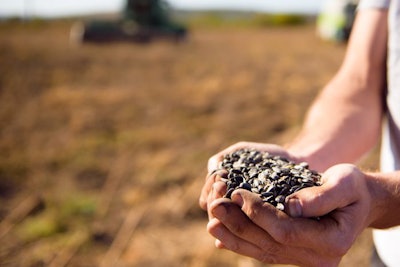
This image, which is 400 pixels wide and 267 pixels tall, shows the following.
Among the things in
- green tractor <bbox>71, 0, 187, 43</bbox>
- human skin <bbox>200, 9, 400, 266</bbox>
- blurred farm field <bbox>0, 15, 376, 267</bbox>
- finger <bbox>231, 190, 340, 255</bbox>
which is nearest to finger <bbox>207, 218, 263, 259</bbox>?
human skin <bbox>200, 9, 400, 266</bbox>

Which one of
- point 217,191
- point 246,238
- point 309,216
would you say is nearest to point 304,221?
point 309,216

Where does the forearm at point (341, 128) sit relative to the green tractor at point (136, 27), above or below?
above

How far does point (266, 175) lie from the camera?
1.61 m

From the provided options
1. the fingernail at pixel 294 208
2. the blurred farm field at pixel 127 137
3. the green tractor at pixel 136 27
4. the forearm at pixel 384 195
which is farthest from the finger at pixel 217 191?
the green tractor at pixel 136 27

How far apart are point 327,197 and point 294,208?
96mm

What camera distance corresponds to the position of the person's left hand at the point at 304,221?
1.31m

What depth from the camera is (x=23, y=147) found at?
20.0 feet

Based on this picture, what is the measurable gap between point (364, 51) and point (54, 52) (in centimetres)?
1124

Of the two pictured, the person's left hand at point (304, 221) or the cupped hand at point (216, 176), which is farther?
the cupped hand at point (216, 176)

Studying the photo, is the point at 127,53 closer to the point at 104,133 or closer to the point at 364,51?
the point at 104,133

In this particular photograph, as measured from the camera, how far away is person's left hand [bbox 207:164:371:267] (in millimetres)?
1310

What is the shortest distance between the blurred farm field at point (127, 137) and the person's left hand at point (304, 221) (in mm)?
2302

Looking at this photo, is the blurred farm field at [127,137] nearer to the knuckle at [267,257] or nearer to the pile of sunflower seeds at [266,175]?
the pile of sunflower seeds at [266,175]

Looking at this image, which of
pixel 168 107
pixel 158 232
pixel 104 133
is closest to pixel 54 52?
pixel 168 107
